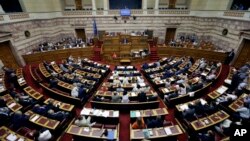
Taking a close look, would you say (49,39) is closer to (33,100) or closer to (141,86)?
(33,100)

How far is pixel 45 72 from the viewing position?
13891mm

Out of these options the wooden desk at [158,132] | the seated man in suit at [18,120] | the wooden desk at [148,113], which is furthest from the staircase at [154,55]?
the seated man in suit at [18,120]

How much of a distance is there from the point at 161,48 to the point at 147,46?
6.03ft

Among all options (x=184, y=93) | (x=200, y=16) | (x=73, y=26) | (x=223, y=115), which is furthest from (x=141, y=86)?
(x=73, y=26)

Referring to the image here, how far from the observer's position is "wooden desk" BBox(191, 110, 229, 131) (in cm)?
740

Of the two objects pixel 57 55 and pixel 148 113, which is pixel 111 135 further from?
pixel 57 55

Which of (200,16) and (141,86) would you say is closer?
(141,86)

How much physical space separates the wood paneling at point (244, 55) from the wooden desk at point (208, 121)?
1006cm

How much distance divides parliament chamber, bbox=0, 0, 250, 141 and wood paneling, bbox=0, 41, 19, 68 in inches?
4.1

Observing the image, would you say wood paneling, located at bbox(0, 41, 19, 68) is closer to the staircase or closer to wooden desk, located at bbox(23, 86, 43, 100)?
wooden desk, located at bbox(23, 86, 43, 100)

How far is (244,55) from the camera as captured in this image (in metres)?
14.8

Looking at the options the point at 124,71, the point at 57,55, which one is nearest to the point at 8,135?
the point at 124,71

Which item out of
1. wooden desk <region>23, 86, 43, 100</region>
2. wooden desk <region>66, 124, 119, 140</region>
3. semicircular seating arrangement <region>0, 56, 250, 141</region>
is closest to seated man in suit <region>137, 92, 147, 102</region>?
semicircular seating arrangement <region>0, 56, 250, 141</region>

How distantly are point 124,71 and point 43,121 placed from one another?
810 centimetres
